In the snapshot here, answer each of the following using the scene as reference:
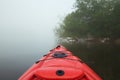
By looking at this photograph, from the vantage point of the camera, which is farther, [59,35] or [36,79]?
[59,35]

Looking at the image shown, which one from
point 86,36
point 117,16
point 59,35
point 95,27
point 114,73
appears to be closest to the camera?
point 114,73

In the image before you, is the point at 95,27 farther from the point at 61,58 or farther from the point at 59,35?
the point at 61,58

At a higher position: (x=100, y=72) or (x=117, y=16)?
(x=117, y=16)

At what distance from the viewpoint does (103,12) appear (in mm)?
31188

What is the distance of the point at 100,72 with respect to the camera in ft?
37.0

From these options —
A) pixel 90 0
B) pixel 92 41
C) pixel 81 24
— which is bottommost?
pixel 92 41

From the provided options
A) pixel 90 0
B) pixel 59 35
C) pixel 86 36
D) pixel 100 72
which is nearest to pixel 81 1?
pixel 90 0

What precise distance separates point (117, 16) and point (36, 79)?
2596 cm

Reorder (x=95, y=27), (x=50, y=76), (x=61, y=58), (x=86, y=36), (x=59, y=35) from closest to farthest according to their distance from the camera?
(x=50, y=76) → (x=61, y=58) → (x=95, y=27) → (x=86, y=36) → (x=59, y=35)

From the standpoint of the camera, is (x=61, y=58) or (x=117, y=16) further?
(x=117, y=16)

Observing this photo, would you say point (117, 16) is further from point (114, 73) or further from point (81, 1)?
point (114, 73)

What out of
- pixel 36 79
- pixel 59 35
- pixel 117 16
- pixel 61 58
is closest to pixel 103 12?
pixel 117 16

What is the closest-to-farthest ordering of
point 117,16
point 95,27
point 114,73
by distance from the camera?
point 114,73 < point 117,16 < point 95,27

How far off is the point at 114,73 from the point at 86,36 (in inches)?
1043
